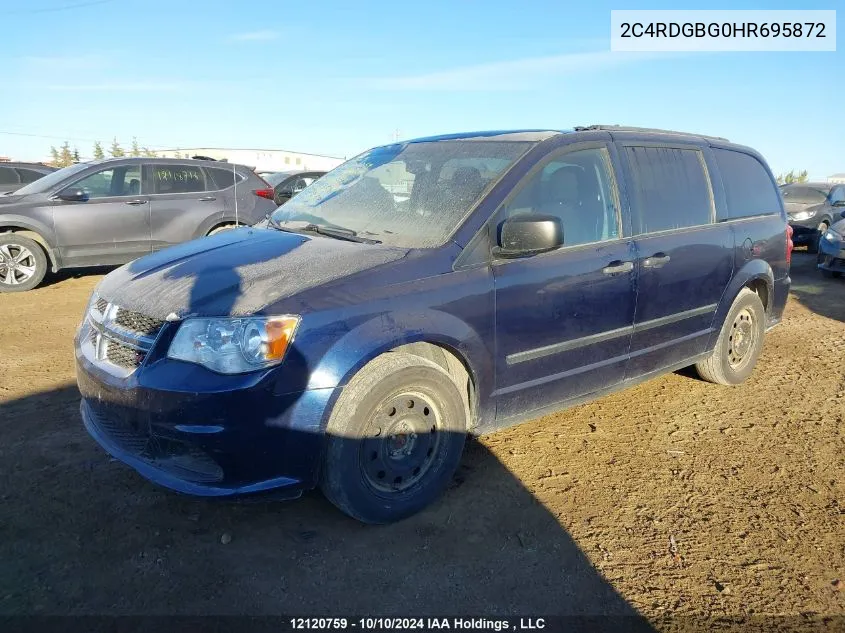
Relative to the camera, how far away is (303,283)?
2729 mm

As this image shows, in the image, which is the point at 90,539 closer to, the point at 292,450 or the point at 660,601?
the point at 292,450

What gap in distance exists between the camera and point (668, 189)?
4.09 metres

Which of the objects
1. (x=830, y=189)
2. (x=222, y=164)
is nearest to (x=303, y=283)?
(x=222, y=164)

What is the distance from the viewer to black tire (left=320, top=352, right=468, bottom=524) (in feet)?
8.84

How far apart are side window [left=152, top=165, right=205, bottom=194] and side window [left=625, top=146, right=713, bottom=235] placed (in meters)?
6.73

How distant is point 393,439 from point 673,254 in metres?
2.24

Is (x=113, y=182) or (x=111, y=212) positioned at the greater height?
(x=113, y=182)

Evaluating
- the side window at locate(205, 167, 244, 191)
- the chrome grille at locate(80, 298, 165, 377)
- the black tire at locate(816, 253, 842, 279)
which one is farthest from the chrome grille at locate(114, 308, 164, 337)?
the black tire at locate(816, 253, 842, 279)

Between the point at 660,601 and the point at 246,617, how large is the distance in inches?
63.6

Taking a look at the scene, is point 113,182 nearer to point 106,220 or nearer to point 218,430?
point 106,220

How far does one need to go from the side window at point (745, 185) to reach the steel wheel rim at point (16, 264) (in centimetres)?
788

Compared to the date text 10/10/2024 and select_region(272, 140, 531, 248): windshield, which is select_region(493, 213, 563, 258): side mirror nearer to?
select_region(272, 140, 531, 248): windshield

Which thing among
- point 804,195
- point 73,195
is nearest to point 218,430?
point 73,195

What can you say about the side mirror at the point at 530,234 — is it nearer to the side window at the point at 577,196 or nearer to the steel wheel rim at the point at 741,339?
the side window at the point at 577,196
